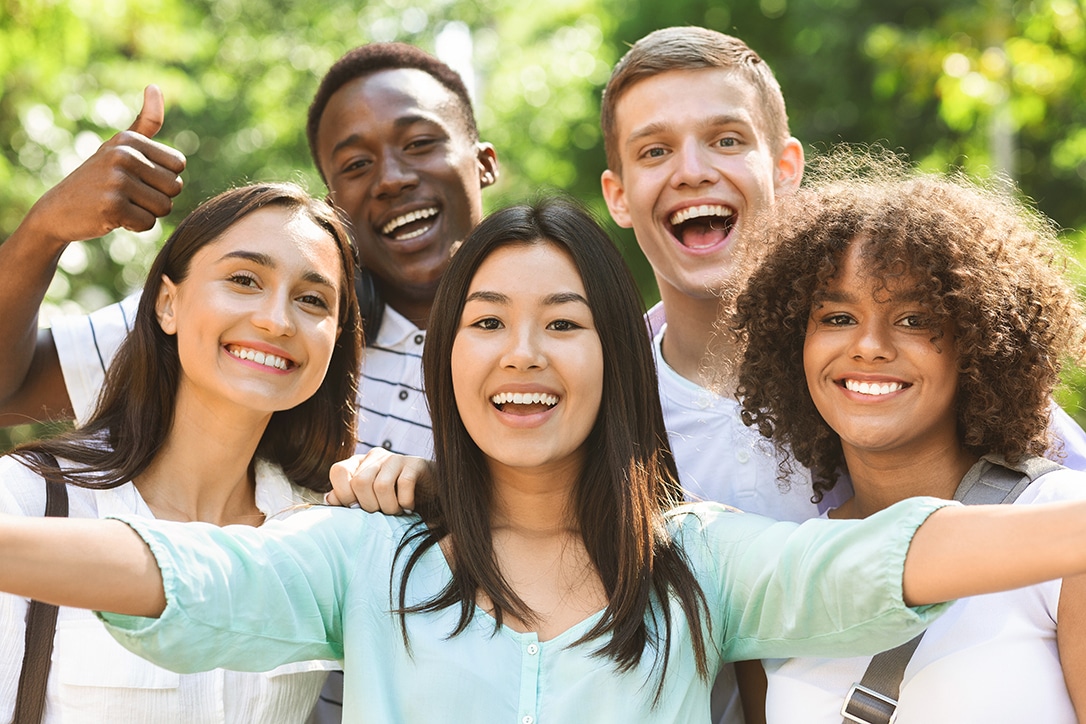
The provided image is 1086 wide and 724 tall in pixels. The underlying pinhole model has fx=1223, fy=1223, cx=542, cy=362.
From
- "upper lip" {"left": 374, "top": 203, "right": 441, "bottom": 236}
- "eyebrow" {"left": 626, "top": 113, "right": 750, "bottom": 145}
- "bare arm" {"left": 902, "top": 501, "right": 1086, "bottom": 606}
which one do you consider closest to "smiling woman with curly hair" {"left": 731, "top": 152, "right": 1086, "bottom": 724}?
"bare arm" {"left": 902, "top": 501, "right": 1086, "bottom": 606}

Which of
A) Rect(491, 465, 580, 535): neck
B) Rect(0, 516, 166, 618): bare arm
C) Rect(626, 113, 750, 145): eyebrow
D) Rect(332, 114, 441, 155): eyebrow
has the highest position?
Rect(332, 114, 441, 155): eyebrow

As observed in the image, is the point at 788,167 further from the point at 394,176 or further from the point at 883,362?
the point at 883,362

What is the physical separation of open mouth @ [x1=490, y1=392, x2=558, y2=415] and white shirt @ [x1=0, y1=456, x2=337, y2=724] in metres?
0.64

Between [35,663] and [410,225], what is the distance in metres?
2.36

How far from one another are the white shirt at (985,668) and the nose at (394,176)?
2640 millimetres

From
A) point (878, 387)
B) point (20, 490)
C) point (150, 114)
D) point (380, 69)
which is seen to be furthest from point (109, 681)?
point (380, 69)

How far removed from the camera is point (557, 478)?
3236 millimetres

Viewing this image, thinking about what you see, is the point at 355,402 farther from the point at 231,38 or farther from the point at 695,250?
the point at 231,38

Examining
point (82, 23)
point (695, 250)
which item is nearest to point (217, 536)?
point (695, 250)

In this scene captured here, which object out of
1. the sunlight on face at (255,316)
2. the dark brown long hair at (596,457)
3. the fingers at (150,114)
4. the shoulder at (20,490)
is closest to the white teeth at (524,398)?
the dark brown long hair at (596,457)

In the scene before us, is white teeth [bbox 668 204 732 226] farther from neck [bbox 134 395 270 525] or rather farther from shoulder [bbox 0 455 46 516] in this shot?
shoulder [bbox 0 455 46 516]

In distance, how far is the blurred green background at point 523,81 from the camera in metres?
9.13

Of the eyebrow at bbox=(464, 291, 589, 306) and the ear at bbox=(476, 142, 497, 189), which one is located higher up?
the ear at bbox=(476, 142, 497, 189)

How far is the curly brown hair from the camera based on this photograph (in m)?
3.08
